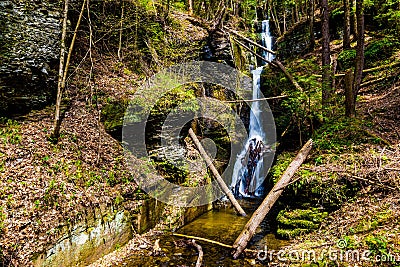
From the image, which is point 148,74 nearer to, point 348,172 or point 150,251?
point 150,251

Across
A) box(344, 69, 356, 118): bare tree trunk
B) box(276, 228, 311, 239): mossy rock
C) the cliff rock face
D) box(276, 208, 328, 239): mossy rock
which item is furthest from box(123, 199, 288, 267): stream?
the cliff rock face

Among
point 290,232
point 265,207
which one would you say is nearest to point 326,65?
point 265,207

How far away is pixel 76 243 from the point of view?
515 centimetres

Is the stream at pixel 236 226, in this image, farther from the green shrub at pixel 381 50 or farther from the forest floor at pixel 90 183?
the green shrub at pixel 381 50

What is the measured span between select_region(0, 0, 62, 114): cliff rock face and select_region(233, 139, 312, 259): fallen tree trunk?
6.82m

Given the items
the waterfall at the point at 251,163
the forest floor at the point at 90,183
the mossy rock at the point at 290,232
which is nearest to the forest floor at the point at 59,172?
the forest floor at the point at 90,183

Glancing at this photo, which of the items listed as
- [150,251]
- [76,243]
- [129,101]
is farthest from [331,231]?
[129,101]

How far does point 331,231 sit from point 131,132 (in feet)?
19.3

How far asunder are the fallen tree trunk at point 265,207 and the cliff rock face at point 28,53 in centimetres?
682

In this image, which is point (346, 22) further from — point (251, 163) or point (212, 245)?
point (212, 245)

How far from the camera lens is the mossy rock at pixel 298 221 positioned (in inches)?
244

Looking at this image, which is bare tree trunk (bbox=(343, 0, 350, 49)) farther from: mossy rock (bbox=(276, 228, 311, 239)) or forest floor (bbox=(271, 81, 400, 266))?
mossy rock (bbox=(276, 228, 311, 239))

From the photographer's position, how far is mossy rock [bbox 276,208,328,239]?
20.3ft

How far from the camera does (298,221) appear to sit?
255 inches
